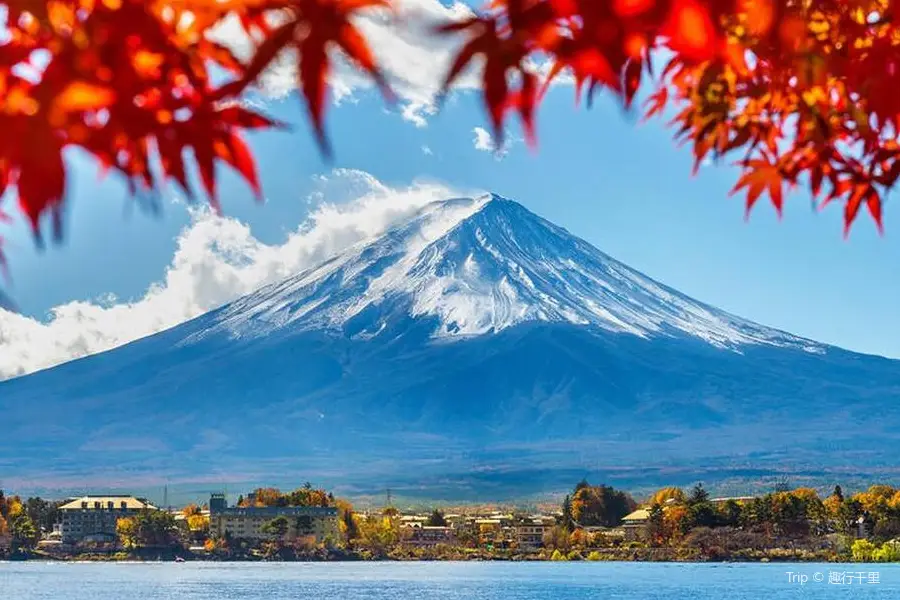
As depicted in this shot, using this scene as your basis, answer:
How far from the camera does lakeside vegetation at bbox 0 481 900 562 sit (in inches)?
3757

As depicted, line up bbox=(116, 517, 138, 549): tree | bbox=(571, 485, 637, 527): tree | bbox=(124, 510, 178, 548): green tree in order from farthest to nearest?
bbox=(116, 517, 138, 549): tree, bbox=(124, 510, 178, 548): green tree, bbox=(571, 485, 637, 527): tree

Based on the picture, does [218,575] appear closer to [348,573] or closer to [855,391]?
[348,573]

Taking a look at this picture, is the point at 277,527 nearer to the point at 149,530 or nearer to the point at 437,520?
the point at 149,530

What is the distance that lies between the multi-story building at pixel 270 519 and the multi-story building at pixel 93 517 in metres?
6.92

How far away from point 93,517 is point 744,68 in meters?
123

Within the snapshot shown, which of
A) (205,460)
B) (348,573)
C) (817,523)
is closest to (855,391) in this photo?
(205,460)

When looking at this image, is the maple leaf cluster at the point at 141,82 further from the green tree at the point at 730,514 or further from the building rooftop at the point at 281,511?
the building rooftop at the point at 281,511

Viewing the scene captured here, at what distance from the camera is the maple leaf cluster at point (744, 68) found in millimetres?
1956

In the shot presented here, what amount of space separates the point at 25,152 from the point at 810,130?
1831mm

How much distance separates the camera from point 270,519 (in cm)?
11675

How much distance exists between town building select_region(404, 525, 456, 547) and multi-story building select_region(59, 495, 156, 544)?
22.5m

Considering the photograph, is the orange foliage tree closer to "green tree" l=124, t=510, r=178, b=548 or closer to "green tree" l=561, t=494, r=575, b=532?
"green tree" l=561, t=494, r=575, b=532

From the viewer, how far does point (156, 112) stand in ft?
6.82

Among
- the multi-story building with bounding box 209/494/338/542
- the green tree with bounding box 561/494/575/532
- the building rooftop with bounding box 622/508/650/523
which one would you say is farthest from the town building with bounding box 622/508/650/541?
the multi-story building with bounding box 209/494/338/542
